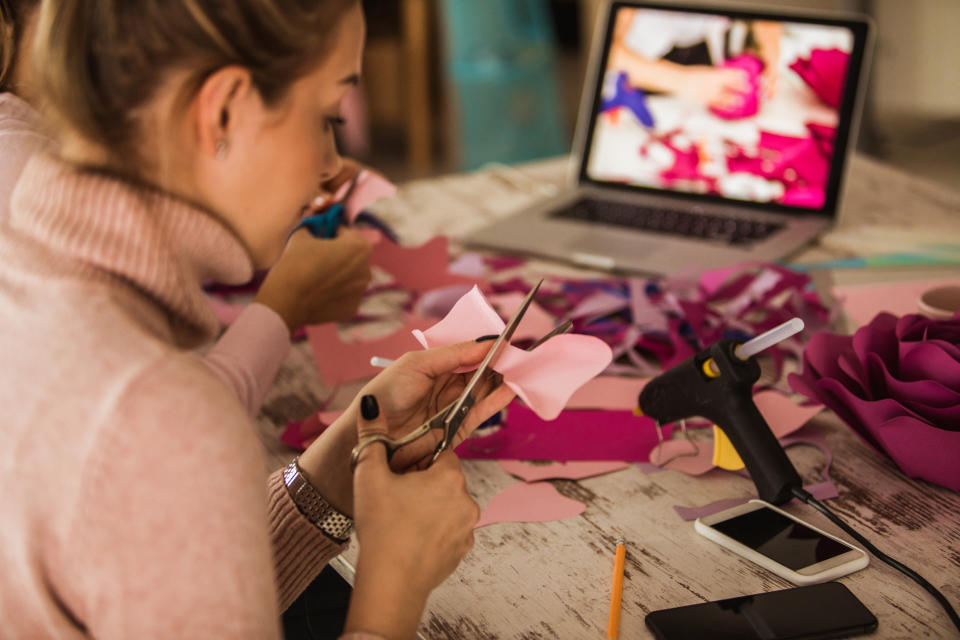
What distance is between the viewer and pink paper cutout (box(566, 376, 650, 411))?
981 millimetres

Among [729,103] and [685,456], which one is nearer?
[685,456]

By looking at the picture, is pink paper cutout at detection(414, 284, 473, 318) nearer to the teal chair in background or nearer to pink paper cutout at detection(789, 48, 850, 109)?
pink paper cutout at detection(789, 48, 850, 109)

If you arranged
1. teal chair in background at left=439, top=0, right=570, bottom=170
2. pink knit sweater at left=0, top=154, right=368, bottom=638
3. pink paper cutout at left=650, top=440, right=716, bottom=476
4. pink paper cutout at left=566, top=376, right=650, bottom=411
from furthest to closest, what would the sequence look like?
1. teal chair in background at left=439, top=0, right=570, bottom=170
2. pink paper cutout at left=566, top=376, right=650, bottom=411
3. pink paper cutout at left=650, top=440, right=716, bottom=476
4. pink knit sweater at left=0, top=154, right=368, bottom=638

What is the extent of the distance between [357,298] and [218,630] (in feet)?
2.23

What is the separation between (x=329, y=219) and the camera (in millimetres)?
1198

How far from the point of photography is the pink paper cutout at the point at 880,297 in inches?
44.3

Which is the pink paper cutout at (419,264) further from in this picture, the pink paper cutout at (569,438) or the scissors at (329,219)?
the pink paper cutout at (569,438)

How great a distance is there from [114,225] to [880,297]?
0.94m

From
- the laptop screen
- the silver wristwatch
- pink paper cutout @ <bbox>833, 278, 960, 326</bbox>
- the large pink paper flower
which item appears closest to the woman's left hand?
the silver wristwatch

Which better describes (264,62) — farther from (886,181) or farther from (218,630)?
(886,181)

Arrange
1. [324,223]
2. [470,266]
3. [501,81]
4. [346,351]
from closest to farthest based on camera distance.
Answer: [346,351]
[324,223]
[470,266]
[501,81]

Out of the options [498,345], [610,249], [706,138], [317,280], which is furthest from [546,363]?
[706,138]

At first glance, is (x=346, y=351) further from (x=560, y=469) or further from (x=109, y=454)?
(x=109, y=454)

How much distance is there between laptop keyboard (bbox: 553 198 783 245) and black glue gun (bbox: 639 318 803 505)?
23.0 inches
